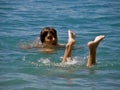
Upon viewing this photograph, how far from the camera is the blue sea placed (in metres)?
7.12

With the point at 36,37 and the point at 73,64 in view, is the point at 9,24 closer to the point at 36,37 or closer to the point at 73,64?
the point at 36,37

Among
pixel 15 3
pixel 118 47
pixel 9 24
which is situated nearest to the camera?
pixel 118 47

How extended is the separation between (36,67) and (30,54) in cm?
120

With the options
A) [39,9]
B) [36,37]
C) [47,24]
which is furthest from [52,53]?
[39,9]

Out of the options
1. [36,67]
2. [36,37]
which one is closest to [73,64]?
[36,67]

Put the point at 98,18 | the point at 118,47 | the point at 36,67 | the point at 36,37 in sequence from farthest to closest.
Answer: the point at 98,18 → the point at 36,37 → the point at 118,47 → the point at 36,67

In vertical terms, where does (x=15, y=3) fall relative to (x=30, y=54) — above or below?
above

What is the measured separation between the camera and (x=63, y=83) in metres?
6.97

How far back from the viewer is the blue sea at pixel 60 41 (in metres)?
7.12

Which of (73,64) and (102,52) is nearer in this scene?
(73,64)

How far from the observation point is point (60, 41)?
10.7 m

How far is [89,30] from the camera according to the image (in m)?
11.9

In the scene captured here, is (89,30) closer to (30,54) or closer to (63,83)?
(30,54)

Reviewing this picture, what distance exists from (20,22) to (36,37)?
2.09 meters
